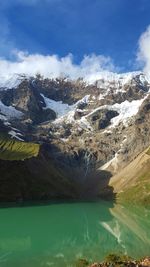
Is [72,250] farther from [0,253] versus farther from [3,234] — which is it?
[3,234]

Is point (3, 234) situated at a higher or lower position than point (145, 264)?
lower

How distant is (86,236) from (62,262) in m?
38.4

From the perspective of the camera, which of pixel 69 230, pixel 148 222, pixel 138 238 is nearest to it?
pixel 138 238

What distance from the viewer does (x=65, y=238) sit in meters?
97.9

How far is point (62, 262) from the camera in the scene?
2613 inches

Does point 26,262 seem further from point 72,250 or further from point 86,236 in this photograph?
point 86,236

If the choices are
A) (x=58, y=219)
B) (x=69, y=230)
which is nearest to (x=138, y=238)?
(x=69, y=230)

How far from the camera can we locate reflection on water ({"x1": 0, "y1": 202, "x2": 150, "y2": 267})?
71562mm

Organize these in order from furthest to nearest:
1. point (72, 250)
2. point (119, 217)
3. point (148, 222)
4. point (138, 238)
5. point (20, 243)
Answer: point (119, 217)
point (148, 222)
point (138, 238)
point (20, 243)
point (72, 250)

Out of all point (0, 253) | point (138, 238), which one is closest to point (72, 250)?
point (0, 253)

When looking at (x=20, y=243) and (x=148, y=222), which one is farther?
(x=148, y=222)

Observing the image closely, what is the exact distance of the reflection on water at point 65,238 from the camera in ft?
235

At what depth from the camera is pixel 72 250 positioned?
7950 cm

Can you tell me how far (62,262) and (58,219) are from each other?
7702 centimetres
